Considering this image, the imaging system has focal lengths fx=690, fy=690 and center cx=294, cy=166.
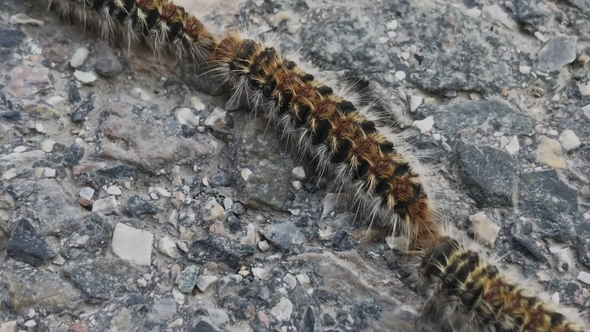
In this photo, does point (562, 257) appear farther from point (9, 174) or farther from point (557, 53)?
point (9, 174)

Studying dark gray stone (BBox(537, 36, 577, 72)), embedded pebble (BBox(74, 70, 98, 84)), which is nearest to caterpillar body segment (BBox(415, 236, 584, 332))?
dark gray stone (BBox(537, 36, 577, 72))

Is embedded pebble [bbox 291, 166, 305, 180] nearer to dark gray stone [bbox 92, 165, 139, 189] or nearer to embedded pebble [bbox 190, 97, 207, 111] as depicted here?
embedded pebble [bbox 190, 97, 207, 111]

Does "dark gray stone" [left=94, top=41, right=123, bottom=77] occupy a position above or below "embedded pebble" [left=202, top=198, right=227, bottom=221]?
Answer: above

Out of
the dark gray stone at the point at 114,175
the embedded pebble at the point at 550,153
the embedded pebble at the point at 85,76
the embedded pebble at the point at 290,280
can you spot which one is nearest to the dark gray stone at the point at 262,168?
the embedded pebble at the point at 290,280

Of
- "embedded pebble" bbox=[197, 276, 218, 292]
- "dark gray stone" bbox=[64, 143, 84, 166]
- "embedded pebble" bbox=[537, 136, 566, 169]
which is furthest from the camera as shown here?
"embedded pebble" bbox=[537, 136, 566, 169]

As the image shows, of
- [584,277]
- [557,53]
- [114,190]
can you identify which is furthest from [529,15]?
[114,190]

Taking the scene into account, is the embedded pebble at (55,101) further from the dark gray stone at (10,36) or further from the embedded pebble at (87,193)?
the embedded pebble at (87,193)
